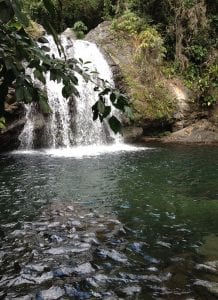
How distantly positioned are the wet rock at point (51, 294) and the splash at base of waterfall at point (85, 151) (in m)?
9.27

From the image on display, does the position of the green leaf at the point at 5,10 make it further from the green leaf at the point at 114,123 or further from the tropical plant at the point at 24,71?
the green leaf at the point at 114,123

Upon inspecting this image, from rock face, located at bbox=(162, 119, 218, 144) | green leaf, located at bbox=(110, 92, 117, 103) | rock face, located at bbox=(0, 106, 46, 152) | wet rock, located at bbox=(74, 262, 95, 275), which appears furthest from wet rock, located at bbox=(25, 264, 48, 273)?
rock face, located at bbox=(162, 119, 218, 144)

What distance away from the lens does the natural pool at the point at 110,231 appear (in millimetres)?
4293

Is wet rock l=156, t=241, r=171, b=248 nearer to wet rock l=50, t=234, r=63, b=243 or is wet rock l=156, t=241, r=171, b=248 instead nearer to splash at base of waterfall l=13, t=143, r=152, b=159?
wet rock l=50, t=234, r=63, b=243

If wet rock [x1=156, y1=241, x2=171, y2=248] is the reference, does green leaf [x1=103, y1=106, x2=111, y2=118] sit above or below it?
above

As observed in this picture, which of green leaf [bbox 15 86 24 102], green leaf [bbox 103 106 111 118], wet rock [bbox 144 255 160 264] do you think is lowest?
wet rock [bbox 144 255 160 264]

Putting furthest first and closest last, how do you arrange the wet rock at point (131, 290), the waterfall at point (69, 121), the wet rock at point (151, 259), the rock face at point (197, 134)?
1. the rock face at point (197, 134)
2. the waterfall at point (69, 121)
3. the wet rock at point (151, 259)
4. the wet rock at point (131, 290)

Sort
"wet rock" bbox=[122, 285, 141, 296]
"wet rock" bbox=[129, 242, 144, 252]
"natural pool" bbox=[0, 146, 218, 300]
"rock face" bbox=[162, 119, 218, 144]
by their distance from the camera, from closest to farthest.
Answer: "wet rock" bbox=[122, 285, 141, 296]
"natural pool" bbox=[0, 146, 218, 300]
"wet rock" bbox=[129, 242, 144, 252]
"rock face" bbox=[162, 119, 218, 144]

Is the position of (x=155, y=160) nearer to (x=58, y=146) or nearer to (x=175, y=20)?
(x=58, y=146)

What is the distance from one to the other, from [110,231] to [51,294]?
1.98 meters

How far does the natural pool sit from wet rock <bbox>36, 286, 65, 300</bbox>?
0.01m

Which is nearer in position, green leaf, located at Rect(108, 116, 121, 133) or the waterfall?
green leaf, located at Rect(108, 116, 121, 133)

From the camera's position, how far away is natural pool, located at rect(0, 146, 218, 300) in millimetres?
4293

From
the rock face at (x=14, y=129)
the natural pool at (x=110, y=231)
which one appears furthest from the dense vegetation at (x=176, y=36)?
the natural pool at (x=110, y=231)
